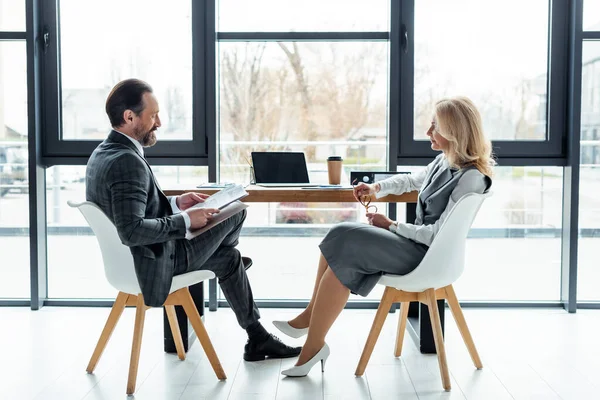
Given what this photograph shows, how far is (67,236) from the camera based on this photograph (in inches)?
155

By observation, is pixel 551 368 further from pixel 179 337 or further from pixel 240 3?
pixel 240 3

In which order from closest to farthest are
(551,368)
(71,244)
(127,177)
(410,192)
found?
1. (127,177)
2. (551,368)
3. (410,192)
4. (71,244)

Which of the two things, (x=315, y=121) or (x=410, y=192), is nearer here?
(x=410, y=192)

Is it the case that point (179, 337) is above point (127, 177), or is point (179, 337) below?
below

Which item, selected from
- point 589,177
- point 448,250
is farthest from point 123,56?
point 589,177

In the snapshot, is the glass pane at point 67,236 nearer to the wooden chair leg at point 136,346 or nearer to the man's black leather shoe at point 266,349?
the man's black leather shoe at point 266,349

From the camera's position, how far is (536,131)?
144 inches

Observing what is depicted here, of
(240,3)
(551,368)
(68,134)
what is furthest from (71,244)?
(551,368)

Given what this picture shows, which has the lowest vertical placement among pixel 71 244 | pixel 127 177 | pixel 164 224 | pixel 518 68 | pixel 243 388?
pixel 243 388

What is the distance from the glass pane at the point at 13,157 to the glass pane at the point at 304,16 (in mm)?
1182

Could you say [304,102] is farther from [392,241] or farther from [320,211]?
[392,241]

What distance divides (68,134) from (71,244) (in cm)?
68

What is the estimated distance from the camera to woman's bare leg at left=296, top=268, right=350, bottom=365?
2551mm

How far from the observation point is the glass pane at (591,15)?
3.55 meters
